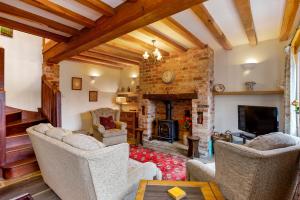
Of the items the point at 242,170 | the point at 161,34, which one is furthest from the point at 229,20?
the point at 242,170

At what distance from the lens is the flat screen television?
292cm

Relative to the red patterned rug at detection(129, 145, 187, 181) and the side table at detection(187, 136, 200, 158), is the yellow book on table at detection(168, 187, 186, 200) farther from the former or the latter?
the side table at detection(187, 136, 200, 158)

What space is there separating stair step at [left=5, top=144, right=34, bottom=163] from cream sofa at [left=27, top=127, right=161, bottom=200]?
143 centimetres

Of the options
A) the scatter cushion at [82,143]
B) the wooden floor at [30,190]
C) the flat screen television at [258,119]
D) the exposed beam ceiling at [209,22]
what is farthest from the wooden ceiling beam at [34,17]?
the flat screen television at [258,119]

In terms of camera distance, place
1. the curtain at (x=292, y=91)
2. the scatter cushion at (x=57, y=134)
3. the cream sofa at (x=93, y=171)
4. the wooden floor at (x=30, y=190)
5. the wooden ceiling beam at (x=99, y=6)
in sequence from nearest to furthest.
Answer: the cream sofa at (x=93, y=171)
the scatter cushion at (x=57, y=134)
the wooden ceiling beam at (x=99, y=6)
the wooden floor at (x=30, y=190)
the curtain at (x=292, y=91)

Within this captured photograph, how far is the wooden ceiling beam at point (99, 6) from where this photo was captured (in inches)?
77.4

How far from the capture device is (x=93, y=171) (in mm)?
1387

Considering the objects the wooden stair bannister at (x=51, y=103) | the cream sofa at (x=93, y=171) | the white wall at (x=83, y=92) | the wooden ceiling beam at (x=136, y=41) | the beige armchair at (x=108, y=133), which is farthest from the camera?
the white wall at (x=83, y=92)

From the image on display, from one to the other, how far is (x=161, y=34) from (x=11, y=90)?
3.68m

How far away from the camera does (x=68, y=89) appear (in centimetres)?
545

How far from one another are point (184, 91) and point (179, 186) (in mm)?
3217

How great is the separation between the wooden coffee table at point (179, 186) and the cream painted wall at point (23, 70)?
4.10m

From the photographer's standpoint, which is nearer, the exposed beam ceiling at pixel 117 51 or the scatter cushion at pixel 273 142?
the scatter cushion at pixel 273 142

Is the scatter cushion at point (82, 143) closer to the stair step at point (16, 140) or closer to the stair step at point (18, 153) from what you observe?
the stair step at point (18, 153)
